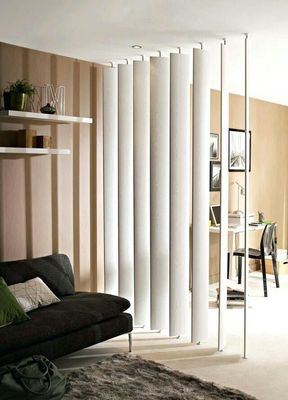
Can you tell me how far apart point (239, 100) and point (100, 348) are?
3861 millimetres

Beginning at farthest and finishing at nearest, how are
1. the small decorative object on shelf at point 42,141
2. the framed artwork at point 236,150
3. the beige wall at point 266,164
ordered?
the beige wall at point 266,164 < the framed artwork at point 236,150 < the small decorative object on shelf at point 42,141

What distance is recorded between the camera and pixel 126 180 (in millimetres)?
4371

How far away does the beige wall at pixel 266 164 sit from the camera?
6.49m

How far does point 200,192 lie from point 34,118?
139cm

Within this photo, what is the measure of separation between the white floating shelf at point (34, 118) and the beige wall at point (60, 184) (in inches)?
3.9

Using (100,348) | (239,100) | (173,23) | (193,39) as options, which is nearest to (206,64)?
(193,39)

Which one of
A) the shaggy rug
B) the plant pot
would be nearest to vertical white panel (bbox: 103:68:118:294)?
the plant pot

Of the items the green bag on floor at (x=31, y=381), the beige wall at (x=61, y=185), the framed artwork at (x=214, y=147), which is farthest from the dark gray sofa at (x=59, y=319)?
the framed artwork at (x=214, y=147)

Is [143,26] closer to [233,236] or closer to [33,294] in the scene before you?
[33,294]

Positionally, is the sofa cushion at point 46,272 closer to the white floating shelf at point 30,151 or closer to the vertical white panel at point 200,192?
the white floating shelf at point 30,151

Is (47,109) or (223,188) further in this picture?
(47,109)

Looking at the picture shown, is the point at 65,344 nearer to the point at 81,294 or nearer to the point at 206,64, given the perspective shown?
the point at 81,294

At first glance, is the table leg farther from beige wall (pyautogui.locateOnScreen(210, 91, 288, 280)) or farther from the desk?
beige wall (pyautogui.locateOnScreen(210, 91, 288, 280))

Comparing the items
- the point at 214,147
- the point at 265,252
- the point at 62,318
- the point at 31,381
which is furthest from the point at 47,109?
the point at 265,252
